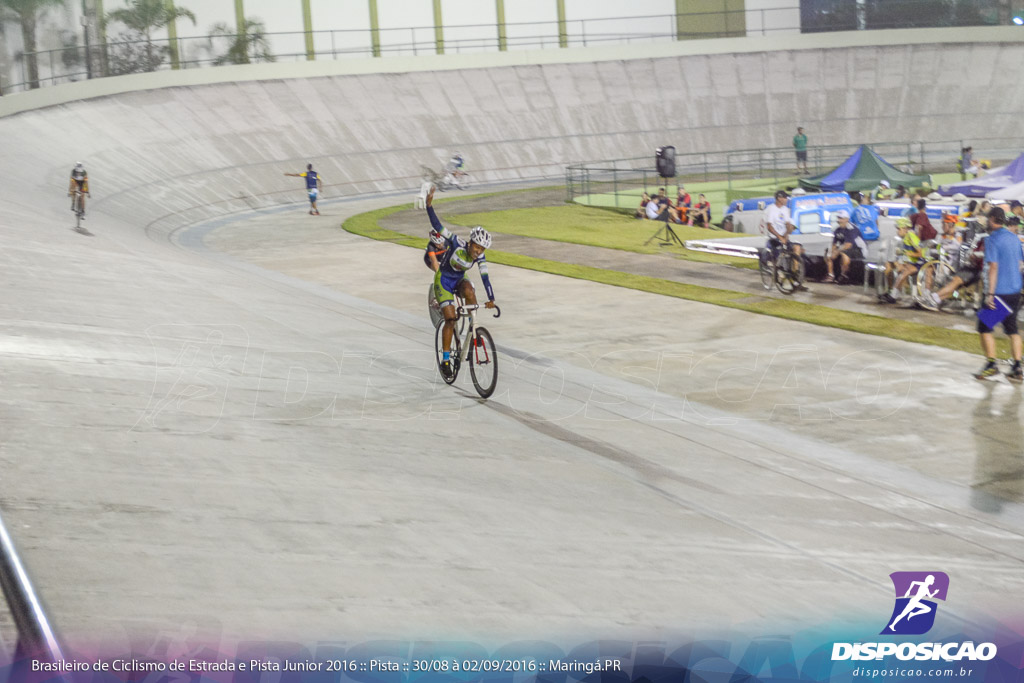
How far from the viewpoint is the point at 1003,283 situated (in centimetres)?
1003

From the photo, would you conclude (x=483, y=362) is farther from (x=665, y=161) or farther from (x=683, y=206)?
(x=683, y=206)

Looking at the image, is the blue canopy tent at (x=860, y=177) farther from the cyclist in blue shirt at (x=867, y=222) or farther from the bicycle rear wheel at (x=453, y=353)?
the bicycle rear wheel at (x=453, y=353)

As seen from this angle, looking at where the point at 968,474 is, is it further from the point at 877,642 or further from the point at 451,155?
the point at 451,155

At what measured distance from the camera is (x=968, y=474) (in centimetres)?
749

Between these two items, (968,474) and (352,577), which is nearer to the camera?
(352,577)

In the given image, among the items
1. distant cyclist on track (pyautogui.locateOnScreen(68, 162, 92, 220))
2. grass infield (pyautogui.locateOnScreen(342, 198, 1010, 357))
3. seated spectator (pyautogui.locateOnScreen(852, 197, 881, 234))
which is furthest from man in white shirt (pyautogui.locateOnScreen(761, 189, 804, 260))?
distant cyclist on track (pyautogui.locateOnScreen(68, 162, 92, 220))

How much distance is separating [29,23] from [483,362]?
26279mm

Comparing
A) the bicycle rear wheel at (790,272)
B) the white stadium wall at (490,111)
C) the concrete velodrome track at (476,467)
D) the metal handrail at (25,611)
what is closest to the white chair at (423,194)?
the concrete velodrome track at (476,467)

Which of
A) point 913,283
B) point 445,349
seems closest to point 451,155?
point 913,283

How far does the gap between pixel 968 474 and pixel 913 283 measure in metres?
6.95

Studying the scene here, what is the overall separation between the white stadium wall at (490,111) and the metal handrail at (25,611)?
935 inches

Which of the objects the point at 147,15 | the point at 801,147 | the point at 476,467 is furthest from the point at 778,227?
the point at 147,15

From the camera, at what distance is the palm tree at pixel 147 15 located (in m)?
37.2

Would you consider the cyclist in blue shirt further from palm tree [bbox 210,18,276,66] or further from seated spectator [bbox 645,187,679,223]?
palm tree [bbox 210,18,276,66]
